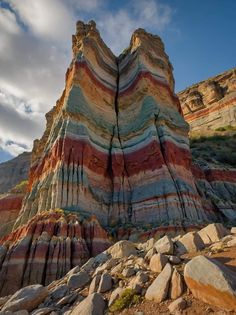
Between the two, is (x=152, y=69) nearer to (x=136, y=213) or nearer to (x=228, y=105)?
(x=136, y=213)

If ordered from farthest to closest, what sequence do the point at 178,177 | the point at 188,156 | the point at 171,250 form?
the point at 188,156, the point at 178,177, the point at 171,250

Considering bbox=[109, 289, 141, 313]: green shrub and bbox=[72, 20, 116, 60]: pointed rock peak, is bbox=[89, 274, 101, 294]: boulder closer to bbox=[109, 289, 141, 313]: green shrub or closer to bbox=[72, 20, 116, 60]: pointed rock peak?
bbox=[109, 289, 141, 313]: green shrub

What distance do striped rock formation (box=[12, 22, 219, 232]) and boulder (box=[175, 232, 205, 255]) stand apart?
14.5m

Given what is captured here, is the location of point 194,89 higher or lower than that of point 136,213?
higher

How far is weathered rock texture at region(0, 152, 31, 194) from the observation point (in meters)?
81.9

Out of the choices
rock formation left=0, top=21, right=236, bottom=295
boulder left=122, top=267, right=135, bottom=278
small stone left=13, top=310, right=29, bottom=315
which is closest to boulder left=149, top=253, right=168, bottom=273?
boulder left=122, top=267, right=135, bottom=278

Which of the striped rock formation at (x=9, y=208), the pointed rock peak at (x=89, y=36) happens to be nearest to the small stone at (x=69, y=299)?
the striped rock formation at (x=9, y=208)

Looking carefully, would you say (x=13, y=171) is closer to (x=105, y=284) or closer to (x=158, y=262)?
(x=105, y=284)

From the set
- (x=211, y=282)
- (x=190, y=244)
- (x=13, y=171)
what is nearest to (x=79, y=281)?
(x=190, y=244)

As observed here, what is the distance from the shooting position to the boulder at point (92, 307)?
702cm

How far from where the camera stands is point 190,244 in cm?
936

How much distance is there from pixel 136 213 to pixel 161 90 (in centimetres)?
1695

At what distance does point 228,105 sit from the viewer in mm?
70188

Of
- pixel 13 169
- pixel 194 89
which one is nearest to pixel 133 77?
pixel 194 89
